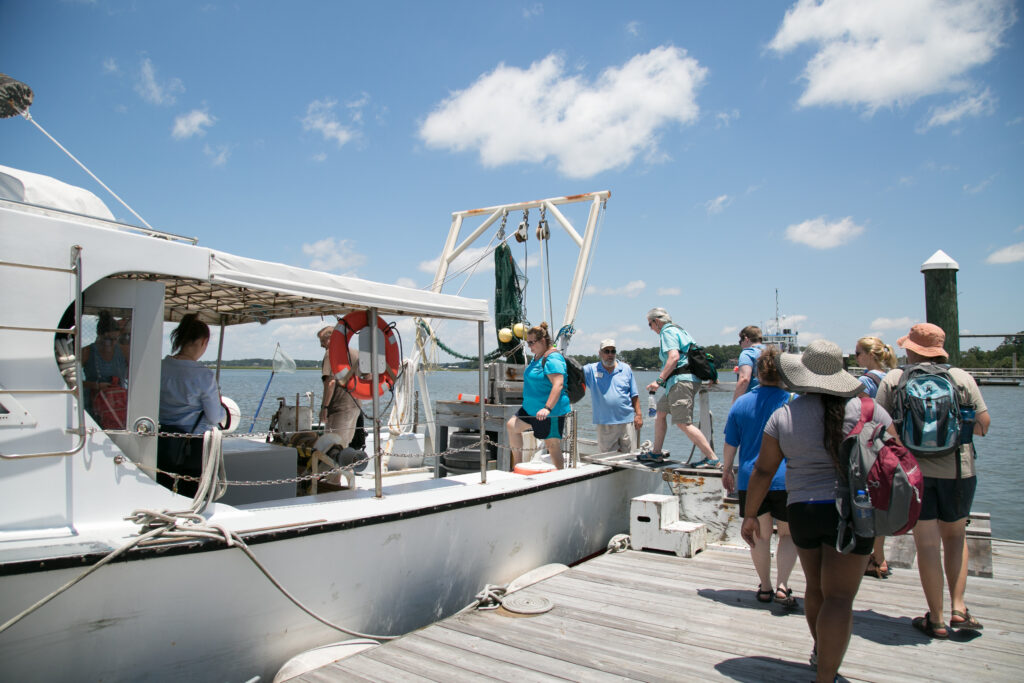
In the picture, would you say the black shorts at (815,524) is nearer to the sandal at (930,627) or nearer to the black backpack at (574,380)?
the sandal at (930,627)

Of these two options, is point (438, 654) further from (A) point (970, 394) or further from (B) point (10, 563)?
(A) point (970, 394)

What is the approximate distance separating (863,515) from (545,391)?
3955 millimetres

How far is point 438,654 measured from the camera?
12.5 ft

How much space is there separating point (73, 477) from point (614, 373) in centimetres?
546

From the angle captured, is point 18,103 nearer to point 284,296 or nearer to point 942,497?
point 284,296

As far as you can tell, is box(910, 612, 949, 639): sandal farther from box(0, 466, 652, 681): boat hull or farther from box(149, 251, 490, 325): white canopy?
box(149, 251, 490, 325): white canopy

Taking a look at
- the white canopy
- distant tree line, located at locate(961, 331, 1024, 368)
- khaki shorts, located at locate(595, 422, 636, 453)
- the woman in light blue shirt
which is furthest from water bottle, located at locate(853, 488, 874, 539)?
distant tree line, located at locate(961, 331, 1024, 368)

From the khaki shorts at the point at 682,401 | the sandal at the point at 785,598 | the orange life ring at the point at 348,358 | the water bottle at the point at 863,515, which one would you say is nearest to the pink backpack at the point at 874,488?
the water bottle at the point at 863,515

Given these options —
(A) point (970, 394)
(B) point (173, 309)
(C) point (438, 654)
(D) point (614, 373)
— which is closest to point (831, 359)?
(A) point (970, 394)

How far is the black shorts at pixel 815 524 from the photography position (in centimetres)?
279

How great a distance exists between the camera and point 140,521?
3.35 m

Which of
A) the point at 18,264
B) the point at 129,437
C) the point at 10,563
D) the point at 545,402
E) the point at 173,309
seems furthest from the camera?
the point at 545,402

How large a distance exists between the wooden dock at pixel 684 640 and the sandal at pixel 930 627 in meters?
0.04

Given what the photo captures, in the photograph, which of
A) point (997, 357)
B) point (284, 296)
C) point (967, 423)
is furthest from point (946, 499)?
point (997, 357)
